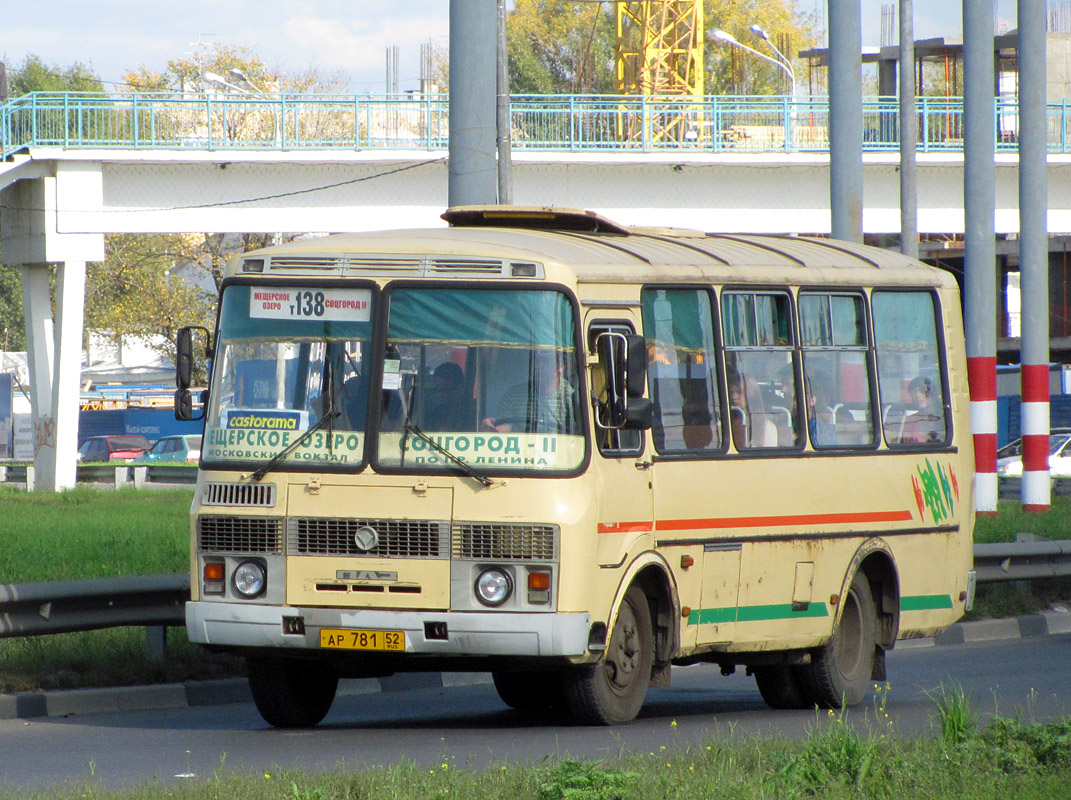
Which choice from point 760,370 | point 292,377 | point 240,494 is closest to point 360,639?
point 240,494

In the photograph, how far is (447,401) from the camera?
8844mm

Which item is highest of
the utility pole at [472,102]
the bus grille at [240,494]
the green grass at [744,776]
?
the utility pole at [472,102]

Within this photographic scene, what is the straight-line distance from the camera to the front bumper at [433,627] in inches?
335

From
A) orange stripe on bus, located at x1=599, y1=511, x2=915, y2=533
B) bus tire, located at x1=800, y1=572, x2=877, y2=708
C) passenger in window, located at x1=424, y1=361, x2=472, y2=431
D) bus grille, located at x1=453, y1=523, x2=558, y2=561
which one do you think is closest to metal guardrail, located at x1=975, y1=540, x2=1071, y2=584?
bus tire, located at x1=800, y1=572, x2=877, y2=708

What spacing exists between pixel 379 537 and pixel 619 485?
4.21ft

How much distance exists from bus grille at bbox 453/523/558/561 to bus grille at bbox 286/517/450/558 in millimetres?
91

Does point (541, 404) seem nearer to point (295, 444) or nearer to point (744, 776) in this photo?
point (295, 444)

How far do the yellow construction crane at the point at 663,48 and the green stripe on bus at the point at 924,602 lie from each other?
52475 mm

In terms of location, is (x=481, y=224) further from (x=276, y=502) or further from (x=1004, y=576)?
(x=1004, y=576)

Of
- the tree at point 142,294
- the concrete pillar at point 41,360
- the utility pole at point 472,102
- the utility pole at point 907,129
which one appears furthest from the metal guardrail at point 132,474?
the utility pole at point 472,102

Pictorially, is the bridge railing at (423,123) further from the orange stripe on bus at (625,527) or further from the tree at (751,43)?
the tree at (751,43)

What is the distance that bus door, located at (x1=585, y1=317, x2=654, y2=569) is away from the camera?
8.87 meters

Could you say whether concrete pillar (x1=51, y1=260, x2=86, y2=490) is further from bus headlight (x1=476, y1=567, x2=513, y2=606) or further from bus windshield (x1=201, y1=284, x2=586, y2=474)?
bus headlight (x1=476, y1=567, x2=513, y2=606)

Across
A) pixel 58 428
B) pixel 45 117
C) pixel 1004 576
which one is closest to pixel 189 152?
pixel 45 117
